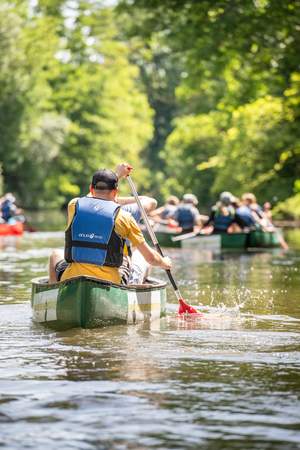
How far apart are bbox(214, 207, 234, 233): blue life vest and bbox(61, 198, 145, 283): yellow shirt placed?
1896cm

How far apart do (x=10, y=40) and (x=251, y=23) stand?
82.6 ft

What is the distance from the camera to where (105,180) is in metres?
11.0

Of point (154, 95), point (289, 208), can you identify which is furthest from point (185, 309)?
point (154, 95)

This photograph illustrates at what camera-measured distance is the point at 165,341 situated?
10.7m

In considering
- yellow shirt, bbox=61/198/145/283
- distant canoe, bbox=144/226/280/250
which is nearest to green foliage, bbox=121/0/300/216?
distant canoe, bbox=144/226/280/250

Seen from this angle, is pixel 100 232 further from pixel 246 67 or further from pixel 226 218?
pixel 246 67

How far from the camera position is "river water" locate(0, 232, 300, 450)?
22.5 ft

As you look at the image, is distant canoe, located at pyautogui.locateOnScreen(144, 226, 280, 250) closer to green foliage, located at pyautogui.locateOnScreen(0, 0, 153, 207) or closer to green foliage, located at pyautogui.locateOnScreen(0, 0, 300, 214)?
green foliage, located at pyautogui.locateOnScreen(0, 0, 300, 214)

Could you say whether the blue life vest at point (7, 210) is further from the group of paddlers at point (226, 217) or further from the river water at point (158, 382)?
the river water at point (158, 382)

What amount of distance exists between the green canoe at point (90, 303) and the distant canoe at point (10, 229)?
24.5 m

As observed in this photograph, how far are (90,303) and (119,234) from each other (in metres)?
0.71

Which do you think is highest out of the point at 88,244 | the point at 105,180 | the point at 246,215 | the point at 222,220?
the point at 246,215

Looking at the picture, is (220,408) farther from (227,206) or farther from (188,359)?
(227,206)

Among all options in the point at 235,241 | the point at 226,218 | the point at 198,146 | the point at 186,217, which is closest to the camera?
the point at 235,241
